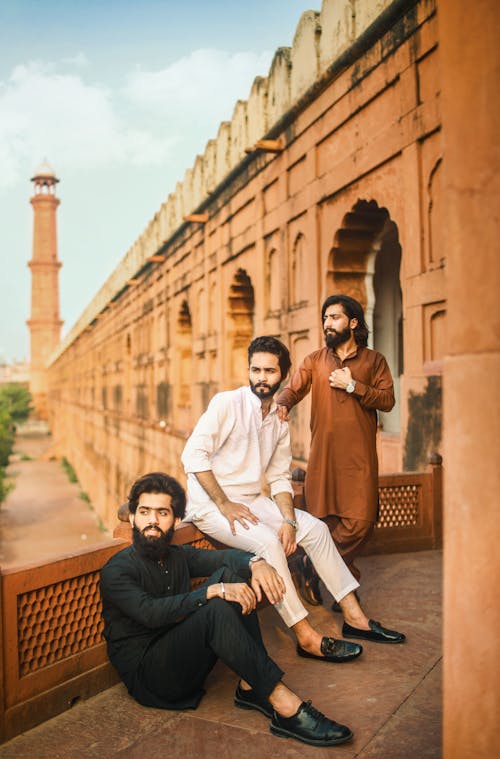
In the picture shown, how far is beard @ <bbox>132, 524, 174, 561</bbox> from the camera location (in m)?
2.81

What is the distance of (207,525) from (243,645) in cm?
90

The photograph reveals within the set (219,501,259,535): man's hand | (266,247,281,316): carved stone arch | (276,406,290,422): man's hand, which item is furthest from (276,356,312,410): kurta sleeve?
(266,247,281,316): carved stone arch

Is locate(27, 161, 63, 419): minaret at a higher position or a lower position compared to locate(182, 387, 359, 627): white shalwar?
higher

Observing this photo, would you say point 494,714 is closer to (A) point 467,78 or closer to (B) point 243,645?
(B) point 243,645

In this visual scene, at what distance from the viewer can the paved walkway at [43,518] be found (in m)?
20.5

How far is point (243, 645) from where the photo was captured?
2492mm

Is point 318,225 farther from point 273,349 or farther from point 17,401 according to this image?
point 17,401

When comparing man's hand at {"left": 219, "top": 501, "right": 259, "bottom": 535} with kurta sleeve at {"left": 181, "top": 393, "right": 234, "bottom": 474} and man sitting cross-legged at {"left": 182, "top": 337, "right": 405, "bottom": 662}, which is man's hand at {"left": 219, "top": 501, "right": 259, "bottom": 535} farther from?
kurta sleeve at {"left": 181, "top": 393, "right": 234, "bottom": 474}

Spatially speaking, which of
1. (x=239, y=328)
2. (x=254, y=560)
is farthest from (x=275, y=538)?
(x=239, y=328)

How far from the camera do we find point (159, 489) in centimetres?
288

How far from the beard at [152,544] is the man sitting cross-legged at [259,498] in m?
0.44

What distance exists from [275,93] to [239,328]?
3.91m

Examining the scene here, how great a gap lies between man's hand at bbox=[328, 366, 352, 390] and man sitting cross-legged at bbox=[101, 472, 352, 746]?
1010 mm

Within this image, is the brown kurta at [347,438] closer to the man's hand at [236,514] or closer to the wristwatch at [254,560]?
the man's hand at [236,514]
